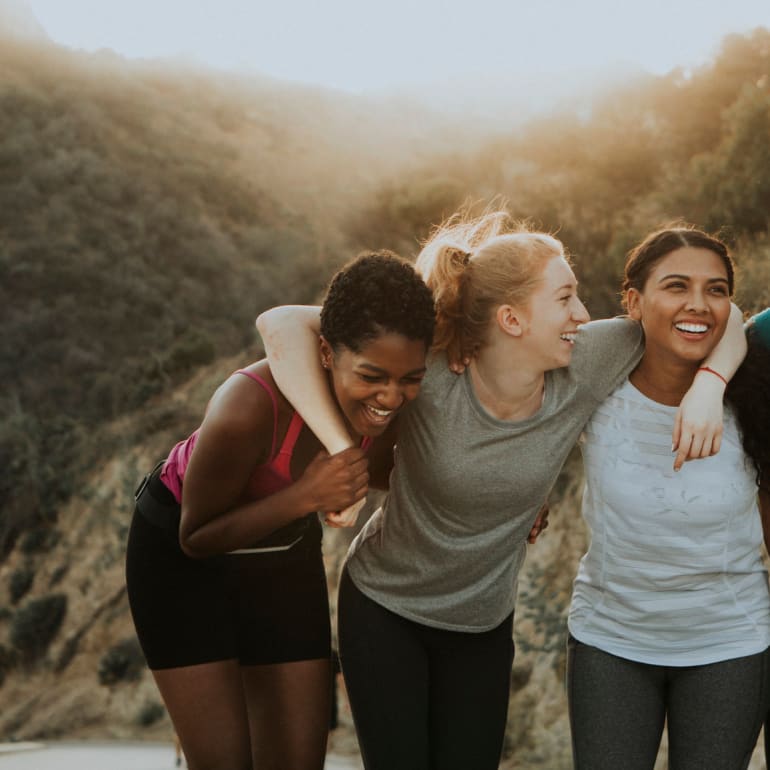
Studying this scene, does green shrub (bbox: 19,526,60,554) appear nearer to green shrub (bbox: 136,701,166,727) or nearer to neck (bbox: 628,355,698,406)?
green shrub (bbox: 136,701,166,727)

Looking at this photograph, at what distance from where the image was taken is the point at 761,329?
9.75ft

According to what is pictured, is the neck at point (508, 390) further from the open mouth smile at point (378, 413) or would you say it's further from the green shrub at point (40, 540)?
the green shrub at point (40, 540)

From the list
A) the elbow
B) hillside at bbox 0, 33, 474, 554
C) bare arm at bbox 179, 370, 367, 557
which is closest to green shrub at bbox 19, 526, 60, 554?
hillside at bbox 0, 33, 474, 554

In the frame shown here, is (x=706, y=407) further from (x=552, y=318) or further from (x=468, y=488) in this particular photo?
(x=468, y=488)

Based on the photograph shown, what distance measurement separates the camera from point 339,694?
463 inches

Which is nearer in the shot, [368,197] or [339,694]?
[339,694]

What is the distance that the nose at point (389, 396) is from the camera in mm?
2627

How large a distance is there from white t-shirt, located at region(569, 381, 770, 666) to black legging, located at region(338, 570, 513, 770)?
12.5 inches

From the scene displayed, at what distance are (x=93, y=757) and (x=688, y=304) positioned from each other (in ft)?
33.5

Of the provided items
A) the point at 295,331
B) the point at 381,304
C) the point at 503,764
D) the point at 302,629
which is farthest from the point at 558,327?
the point at 503,764

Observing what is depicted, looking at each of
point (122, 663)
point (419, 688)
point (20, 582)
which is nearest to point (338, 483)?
point (419, 688)

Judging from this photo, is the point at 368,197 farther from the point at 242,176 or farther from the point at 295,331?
the point at 295,331

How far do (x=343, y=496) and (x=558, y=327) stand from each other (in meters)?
0.80

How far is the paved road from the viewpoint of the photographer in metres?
10.2
